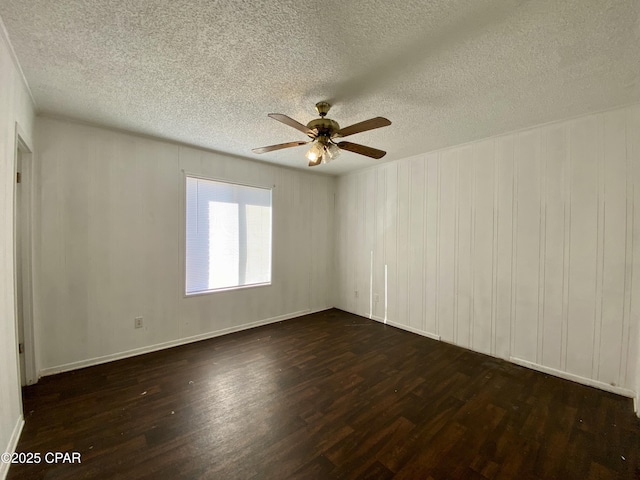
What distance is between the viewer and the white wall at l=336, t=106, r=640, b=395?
2227mm

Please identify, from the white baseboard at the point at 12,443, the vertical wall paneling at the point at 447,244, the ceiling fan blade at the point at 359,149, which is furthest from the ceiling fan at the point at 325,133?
the white baseboard at the point at 12,443

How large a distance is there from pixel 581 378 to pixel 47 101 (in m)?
5.32

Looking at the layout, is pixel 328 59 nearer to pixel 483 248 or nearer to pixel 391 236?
pixel 483 248

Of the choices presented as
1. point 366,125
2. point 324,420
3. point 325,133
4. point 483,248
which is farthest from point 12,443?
point 483,248

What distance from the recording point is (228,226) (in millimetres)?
3582

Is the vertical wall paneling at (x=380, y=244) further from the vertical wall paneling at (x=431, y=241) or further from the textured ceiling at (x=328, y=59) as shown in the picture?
the textured ceiling at (x=328, y=59)

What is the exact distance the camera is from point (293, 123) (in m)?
1.87

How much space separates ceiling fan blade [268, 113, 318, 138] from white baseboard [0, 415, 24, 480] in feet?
8.06

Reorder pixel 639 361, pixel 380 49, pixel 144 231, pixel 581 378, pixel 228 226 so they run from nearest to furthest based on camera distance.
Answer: pixel 380 49 < pixel 639 361 < pixel 581 378 < pixel 144 231 < pixel 228 226

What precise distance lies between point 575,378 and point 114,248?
4.81 meters

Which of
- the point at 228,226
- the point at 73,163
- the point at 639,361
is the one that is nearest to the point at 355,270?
the point at 228,226

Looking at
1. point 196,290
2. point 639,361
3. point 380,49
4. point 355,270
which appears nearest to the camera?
point 380,49

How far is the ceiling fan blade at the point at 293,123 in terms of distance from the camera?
175cm

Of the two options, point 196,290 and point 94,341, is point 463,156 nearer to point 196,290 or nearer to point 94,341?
point 196,290
